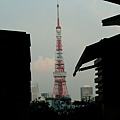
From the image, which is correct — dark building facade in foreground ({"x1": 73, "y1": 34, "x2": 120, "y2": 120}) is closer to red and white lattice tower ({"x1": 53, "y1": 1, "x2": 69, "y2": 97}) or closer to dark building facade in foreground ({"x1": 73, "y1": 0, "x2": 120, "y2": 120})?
dark building facade in foreground ({"x1": 73, "y1": 0, "x2": 120, "y2": 120})

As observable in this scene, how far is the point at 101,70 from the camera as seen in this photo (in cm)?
441

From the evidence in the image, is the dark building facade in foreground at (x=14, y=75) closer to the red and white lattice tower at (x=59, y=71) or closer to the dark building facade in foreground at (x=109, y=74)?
the dark building facade in foreground at (x=109, y=74)

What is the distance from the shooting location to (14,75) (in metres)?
3.99

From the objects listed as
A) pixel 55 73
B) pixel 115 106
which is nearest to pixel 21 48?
pixel 115 106

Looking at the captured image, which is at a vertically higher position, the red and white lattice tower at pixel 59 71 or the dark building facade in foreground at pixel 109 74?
the red and white lattice tower at pixel 59 71

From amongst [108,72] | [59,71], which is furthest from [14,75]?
[59,71]

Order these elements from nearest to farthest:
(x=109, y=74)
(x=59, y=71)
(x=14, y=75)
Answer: (x=14, y=75), (x=109, y=74), (x=59, y=71)

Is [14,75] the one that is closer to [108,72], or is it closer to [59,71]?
[108,72]

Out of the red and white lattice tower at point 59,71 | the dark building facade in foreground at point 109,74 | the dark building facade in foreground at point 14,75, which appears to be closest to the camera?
the dark building facade in foreground at point 14,75

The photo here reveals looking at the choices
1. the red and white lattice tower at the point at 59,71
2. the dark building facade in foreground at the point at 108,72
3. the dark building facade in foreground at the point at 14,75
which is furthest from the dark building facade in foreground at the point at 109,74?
the red and white lattice tower at the point at 59,71

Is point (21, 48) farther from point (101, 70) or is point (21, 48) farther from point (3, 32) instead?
point (101, 70)

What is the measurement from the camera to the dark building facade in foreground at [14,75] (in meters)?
3.91

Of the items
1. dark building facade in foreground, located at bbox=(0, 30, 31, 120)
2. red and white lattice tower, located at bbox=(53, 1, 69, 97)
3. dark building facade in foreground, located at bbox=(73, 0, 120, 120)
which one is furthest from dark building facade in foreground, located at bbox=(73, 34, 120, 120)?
red and white lattice tower, located at bbox=(53, 1, 69, 97)

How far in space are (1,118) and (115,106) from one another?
1.42 metres
